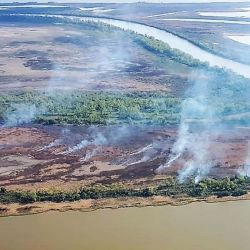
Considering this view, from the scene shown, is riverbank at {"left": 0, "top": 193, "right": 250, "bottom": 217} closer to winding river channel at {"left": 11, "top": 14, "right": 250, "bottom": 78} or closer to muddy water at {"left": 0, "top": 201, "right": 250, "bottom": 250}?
muddy water at {"left": 0, "top": 201, "right": 250, "bottom": 250}

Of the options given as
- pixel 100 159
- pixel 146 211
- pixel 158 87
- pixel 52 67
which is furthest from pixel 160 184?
pixel 52 67

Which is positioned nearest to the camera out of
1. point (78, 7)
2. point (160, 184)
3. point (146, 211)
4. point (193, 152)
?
point (146, 211)

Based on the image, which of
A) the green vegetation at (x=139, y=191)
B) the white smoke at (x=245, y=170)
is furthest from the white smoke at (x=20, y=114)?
the white smoke at (x=245, y=170)

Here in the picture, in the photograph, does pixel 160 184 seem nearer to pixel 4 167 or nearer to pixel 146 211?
pixel 146 211

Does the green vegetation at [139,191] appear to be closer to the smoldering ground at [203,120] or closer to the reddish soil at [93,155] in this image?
the smoldering ground at [203,120]

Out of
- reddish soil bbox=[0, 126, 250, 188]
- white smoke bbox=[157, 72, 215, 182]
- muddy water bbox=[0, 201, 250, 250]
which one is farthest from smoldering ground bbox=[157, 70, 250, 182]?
muddy water bbox=[0, 201, 250, 250]

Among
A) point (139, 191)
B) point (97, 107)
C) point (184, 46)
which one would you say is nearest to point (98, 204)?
A: point (139, 191)
